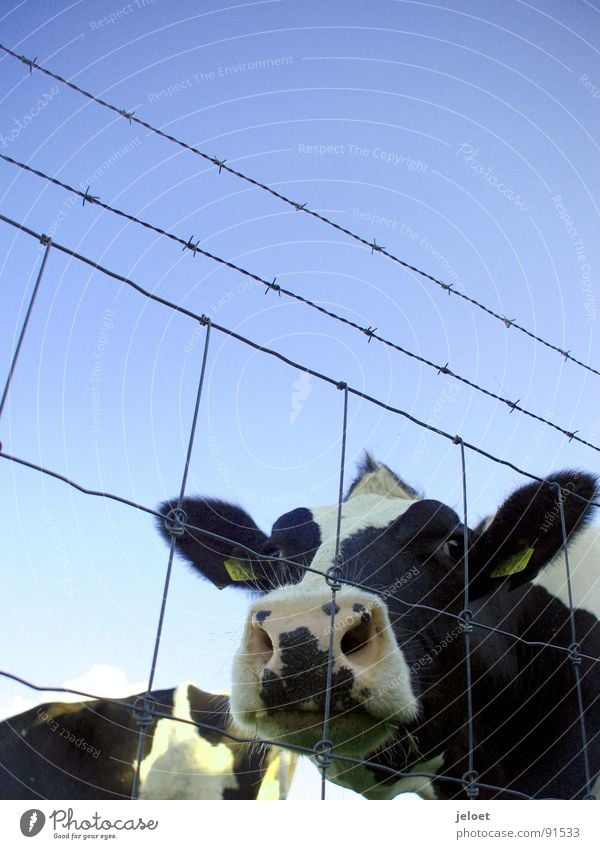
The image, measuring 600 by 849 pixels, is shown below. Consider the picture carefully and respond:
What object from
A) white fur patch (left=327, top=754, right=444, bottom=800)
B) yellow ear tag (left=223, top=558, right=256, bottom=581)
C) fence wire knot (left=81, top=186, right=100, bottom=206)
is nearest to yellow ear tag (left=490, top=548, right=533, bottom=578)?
white fur patch (left=327, top=754, right=444, bottom=800)

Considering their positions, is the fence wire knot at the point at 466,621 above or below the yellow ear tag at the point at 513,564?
below

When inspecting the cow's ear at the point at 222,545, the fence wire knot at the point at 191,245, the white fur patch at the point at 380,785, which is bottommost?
the white fur patch at the point at 380,785

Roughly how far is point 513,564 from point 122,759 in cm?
209

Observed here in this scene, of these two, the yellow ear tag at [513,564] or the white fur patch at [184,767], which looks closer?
the yellow ear tag at [513,564]

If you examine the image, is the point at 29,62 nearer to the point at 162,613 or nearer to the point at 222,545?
the point at 162,613

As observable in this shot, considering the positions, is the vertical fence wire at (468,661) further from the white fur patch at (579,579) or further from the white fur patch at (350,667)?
the white fur patch at (579,579)

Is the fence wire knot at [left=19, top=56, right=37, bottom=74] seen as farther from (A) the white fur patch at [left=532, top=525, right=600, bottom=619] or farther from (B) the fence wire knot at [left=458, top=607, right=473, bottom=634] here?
(A) the white fur patch at [left=532, top=525, right=600, bottom=619]

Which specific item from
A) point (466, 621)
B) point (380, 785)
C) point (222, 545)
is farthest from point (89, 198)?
point (380, 785)

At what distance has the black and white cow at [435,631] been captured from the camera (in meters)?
3.11

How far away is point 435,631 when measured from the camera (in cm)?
374

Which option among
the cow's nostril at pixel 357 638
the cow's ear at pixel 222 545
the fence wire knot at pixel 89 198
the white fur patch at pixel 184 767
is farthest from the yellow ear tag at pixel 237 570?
the fence wire knot at pixel 89 198

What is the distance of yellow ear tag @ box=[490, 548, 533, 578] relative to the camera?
3945 millimetres

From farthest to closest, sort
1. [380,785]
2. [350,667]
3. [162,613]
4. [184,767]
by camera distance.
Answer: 1. [184,767]
2. [380,785]
3. [350,667]
4. [162,613]

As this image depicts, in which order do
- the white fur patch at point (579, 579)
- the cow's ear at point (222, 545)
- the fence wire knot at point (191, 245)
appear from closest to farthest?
the fence wire knot at point (191, 245)
the cow's ear at point (222, 545)
the white fur patch at point (579, 579)
